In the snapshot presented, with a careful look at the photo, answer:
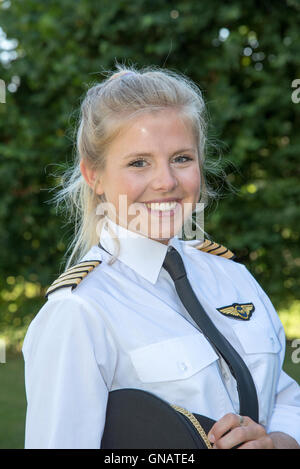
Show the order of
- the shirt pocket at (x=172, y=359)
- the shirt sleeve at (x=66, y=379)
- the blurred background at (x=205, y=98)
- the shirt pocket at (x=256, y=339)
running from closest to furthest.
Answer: the shirt sleeve at (x=66, y=379) < the shirt pocket at (x=172, y=359) < the shirt pocket at (x=256, y=339) < the blurred background at (x=205, y=98)

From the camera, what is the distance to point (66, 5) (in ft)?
17.2

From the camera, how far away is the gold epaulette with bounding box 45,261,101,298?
5.00 feet

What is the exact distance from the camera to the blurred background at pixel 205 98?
485 cm

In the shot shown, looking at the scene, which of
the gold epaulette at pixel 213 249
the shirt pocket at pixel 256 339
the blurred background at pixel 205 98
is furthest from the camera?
the blurred background at pixel 205 98

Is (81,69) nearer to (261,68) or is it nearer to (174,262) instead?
(261,68)

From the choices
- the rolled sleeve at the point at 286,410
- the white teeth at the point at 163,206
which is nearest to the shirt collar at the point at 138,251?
the white teeth at the point at 163,206

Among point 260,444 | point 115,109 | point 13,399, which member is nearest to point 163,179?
point 115,109

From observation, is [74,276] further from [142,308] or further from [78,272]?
[142,308]

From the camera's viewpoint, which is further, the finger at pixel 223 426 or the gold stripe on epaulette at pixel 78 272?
the gold stripe on epaulette at pixel 78 272

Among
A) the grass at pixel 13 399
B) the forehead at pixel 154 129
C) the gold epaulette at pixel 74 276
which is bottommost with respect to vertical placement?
the grass at pixel 13 399

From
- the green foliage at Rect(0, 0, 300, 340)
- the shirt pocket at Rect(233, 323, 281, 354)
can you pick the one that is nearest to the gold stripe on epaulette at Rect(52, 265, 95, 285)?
the shirt pocket at Rect(233, 323, 281, 354)

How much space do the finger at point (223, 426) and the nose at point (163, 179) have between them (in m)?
0.62

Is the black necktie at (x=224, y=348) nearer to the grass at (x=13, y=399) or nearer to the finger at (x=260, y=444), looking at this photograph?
the finger at (x=260, y=444)

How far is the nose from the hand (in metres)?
0.62
